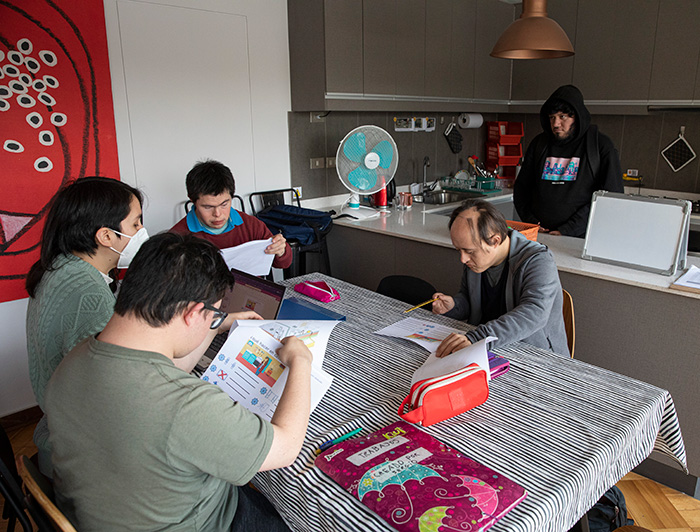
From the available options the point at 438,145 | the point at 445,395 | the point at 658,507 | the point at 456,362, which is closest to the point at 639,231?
the point at 658,507

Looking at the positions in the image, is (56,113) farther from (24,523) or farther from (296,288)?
(24,523)

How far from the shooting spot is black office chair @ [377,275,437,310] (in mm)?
2303

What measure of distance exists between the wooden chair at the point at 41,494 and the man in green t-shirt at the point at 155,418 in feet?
0.14

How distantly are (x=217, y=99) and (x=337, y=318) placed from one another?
1953 millimetres

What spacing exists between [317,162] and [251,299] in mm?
2243

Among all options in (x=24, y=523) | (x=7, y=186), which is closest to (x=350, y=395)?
(x=24, y=523)

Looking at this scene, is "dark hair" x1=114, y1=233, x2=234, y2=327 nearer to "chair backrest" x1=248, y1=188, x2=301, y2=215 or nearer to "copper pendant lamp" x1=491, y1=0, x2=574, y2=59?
"copper pendant lamp" x1=491, y1=0, x2=574, y2=59

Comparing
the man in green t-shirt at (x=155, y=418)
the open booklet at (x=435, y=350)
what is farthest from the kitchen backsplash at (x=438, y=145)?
the man in green t-shirt at (x=155, y=418)

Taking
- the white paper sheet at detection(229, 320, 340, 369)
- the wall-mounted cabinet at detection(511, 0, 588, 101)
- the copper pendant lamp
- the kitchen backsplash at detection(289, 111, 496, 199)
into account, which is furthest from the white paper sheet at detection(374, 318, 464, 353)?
the wall-mounted cabinet at detection(511, 0, 588, 101)

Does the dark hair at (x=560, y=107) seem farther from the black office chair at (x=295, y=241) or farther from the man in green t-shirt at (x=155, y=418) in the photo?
the man in green t-shirt at (x=155, y=418)

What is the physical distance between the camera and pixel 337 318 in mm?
1923

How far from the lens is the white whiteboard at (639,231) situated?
2170 mm

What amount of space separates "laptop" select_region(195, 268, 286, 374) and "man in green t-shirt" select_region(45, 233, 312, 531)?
24.8 inches

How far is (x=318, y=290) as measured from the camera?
2.16 meters
